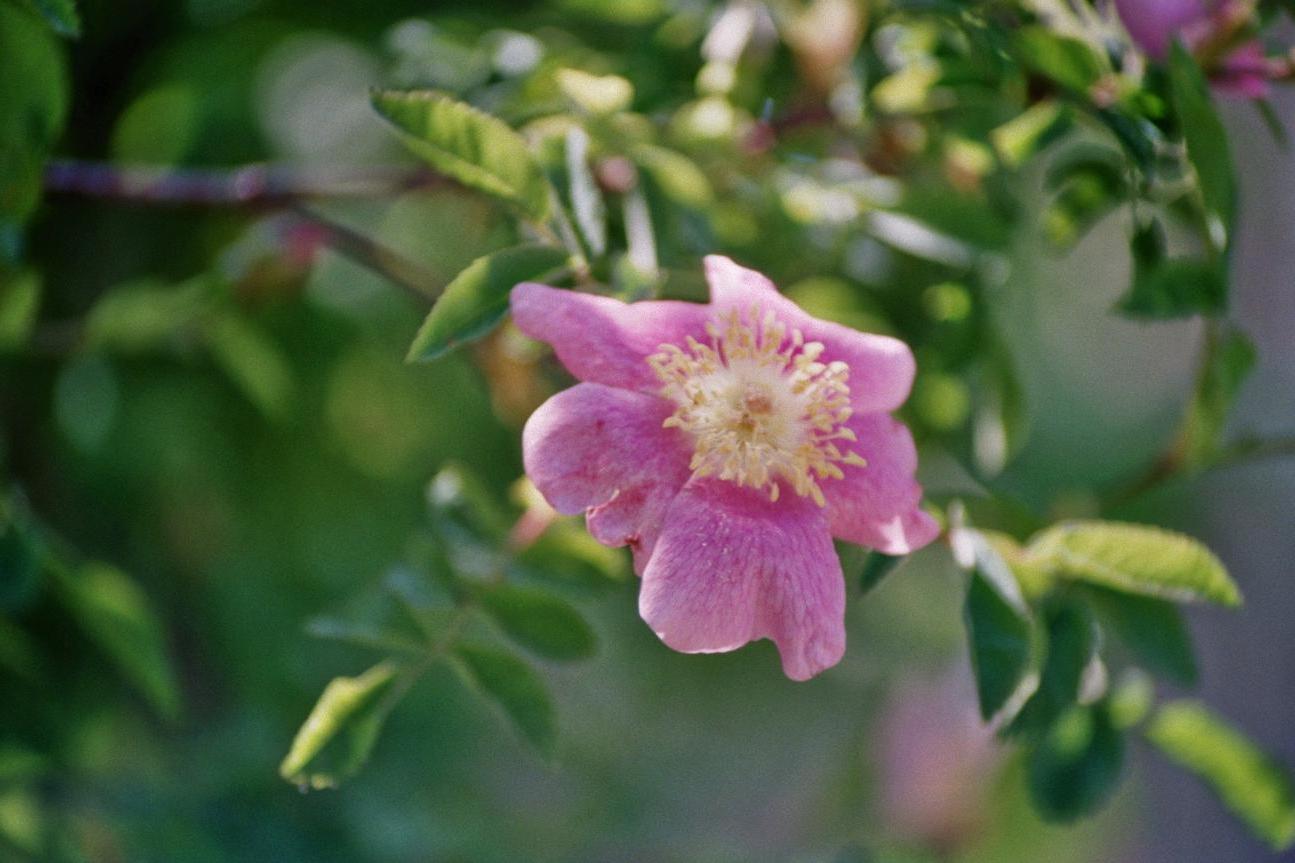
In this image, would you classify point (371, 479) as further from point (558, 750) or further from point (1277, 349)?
point (1277, 349)

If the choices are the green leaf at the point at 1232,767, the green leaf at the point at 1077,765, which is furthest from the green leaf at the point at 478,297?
the green leaf at the point at 1232,767

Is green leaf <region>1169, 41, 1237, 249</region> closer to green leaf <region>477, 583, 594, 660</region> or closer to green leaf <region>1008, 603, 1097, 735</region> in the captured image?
green leaf <region>1008, 603, 1097, 735</region>

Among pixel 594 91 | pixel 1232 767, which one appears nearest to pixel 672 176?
pixel 594 91

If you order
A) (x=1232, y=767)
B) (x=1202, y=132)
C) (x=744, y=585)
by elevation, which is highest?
(x=1202, y=132)

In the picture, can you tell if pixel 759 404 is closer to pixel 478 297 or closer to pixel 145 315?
pixel 478 297

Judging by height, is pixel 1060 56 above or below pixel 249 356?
above

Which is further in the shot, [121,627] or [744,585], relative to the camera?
[121,627]

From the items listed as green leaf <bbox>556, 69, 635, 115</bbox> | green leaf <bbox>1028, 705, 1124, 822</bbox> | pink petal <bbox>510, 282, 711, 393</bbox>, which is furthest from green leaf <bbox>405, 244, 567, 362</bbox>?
green leaf <bbox>1028, 705, 1124, 822</bbox>
